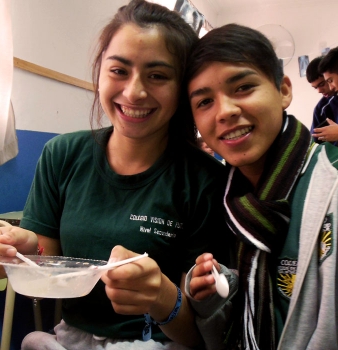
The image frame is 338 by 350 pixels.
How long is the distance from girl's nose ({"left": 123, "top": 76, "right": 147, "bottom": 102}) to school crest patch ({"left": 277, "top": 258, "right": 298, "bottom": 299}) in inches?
19.7

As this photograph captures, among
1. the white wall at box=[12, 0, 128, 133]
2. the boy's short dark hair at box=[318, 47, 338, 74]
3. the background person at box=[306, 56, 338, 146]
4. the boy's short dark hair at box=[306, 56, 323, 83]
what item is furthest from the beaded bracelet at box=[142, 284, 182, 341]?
the boy's short dark hair at box=[306, 56, 323, 83]

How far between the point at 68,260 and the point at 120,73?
467mm

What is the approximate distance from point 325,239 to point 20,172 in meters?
1.32

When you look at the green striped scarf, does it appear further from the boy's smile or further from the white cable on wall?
the white cable on wall

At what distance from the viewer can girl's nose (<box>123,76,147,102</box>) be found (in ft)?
2.59

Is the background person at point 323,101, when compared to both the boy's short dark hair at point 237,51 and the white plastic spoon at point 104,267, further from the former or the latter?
the white plastic spoon at point 104,267

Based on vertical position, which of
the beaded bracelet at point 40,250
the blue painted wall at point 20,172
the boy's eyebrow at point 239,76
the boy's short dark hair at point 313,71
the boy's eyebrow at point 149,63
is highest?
the boy's short dark hair at point 313,71

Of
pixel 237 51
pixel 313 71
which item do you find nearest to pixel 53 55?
pixel 237 51

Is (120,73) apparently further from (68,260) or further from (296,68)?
(296,68)

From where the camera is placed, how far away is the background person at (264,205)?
67cm

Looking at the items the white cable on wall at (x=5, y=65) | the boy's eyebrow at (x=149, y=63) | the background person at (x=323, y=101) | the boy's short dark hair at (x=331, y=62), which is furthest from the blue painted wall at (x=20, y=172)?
the background person at (x=323, y=101)

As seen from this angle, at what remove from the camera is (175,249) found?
84 cm

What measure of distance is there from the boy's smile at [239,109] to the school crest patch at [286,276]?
0.24 meters

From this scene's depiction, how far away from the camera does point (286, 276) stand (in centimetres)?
71
